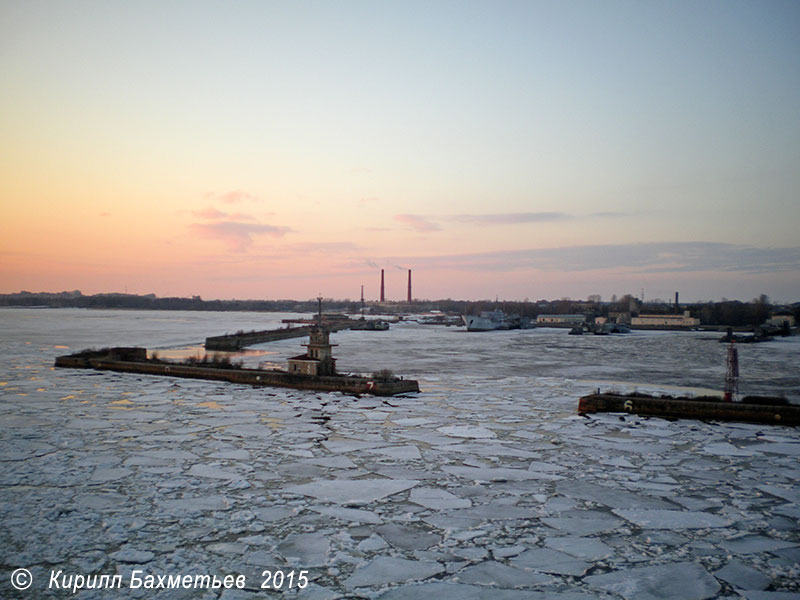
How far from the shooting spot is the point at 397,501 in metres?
7.12

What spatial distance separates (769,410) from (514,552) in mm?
11426

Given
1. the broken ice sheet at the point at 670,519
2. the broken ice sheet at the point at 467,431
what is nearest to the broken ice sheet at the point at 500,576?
the broken ice sheet at the point at 670,519

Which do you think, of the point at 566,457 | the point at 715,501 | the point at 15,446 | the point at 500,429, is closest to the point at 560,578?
the point at 715,501

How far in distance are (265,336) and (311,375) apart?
30395 millimetres

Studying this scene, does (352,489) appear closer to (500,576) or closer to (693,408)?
(500,576)

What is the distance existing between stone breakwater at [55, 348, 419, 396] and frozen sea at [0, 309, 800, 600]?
269 centimetres

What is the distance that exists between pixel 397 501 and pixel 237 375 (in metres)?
14.6

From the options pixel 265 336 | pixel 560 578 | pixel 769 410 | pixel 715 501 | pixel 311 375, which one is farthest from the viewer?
pixel 265 336

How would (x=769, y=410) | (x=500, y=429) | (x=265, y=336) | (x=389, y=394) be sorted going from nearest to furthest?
1. (x=500, y=429)
2. (x=769, y=410)
3. (x=389, y=394)
4. (x=265, y=336)

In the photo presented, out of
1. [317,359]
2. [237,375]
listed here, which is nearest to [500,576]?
[317,359]

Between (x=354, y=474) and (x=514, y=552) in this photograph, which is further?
(x=354, y=474)

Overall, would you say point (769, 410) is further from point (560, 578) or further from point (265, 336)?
point (265, 336)

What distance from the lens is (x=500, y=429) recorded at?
11.9 meters

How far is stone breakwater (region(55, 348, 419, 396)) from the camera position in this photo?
17428 mm
